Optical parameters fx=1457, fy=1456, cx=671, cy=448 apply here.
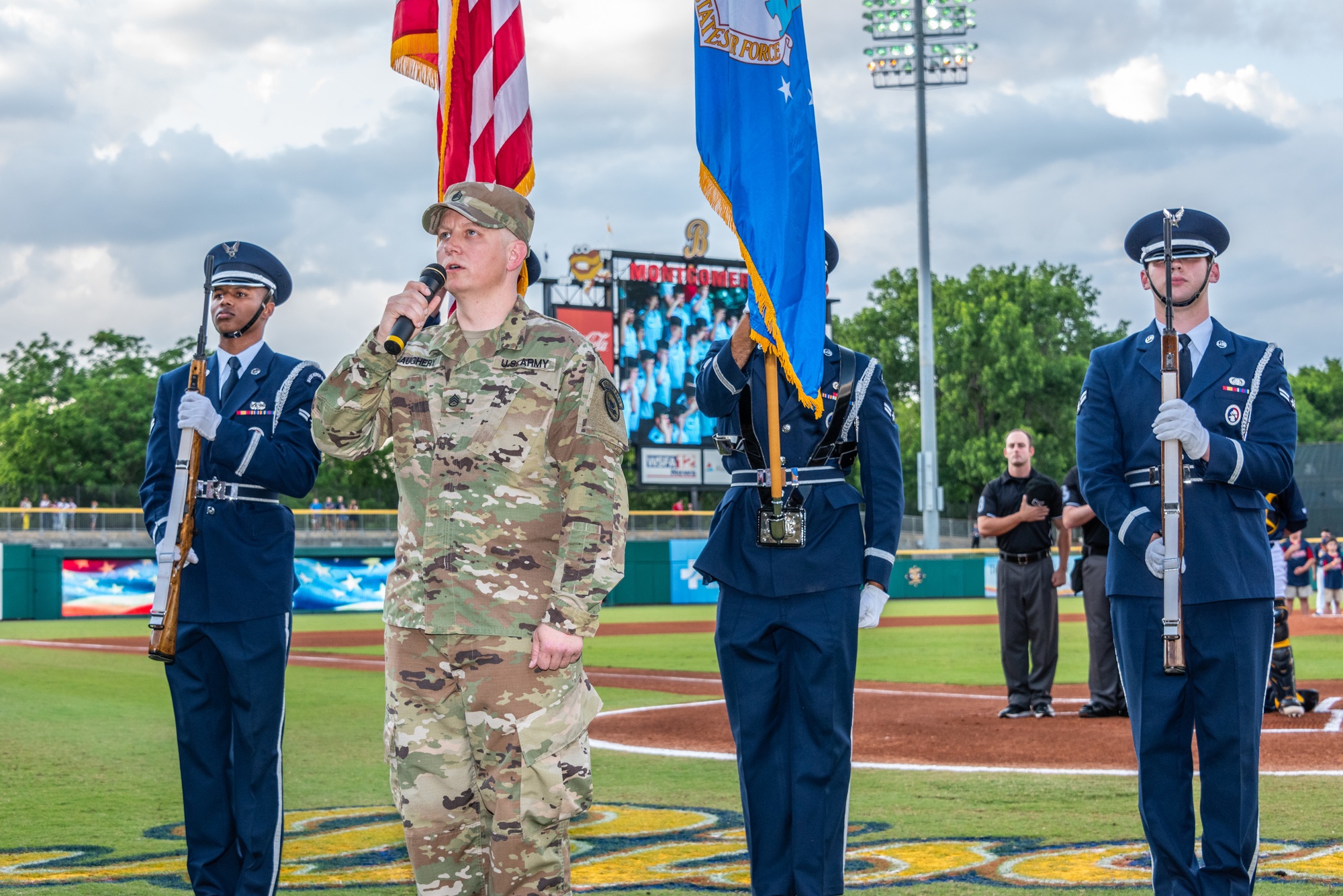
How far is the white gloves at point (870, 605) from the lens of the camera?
4.81m

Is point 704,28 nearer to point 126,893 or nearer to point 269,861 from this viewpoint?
point 269,861

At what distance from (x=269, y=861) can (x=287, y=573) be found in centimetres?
100

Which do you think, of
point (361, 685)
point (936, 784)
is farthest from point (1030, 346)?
point (936, 784)

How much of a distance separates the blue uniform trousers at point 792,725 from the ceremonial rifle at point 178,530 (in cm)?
182

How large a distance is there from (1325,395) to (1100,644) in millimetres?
91287

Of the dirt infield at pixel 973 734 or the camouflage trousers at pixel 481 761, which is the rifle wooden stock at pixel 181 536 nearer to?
the camouflage trousers at pixel 481 761

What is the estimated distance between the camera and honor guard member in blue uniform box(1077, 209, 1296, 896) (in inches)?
181

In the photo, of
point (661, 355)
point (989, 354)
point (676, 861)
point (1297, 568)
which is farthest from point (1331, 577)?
point (989, 354)

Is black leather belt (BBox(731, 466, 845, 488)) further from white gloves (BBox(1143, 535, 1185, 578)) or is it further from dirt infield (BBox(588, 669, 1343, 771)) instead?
dirt infield (BBox(588, 669, 1343, 771))

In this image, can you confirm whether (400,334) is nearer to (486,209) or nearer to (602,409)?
(486,209)

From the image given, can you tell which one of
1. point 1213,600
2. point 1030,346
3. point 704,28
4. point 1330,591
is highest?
point 1030,346

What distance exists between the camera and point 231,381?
17.5 feet

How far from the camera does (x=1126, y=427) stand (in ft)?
16.2

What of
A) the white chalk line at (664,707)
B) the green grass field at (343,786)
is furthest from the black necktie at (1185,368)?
the white chalk line at (664,707)
